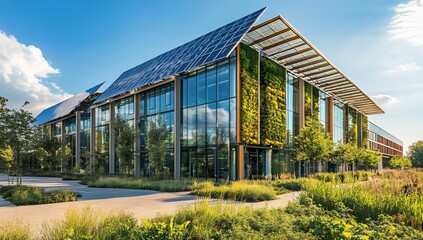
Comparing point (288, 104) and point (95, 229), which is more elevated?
point (288, 104)

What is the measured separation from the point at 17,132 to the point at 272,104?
20.0 meters

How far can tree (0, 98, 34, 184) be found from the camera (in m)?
18.7

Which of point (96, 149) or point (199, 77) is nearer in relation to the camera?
point (199, 77)

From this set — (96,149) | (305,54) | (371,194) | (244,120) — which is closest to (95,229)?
(371,194)

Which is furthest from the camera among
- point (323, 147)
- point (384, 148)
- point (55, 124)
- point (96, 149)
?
point (384, 148)

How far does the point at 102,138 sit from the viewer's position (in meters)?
40.5

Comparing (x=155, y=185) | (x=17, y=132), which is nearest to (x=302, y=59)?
(x=155, y=185)

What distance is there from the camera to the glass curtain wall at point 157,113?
28.5 meters

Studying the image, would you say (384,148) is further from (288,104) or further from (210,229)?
(210,229)

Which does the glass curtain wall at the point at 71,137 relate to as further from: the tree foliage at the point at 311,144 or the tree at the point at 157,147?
the tree foliage at the point at 311,144

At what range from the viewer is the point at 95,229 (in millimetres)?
6043

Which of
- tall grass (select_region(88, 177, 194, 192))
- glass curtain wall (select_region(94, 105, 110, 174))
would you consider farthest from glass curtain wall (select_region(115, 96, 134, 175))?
tall grass (select_region(88, 177, 194, 192))

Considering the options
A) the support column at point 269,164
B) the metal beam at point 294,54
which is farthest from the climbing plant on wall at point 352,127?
the support column at point 269,164

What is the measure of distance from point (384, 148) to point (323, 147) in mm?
60375
